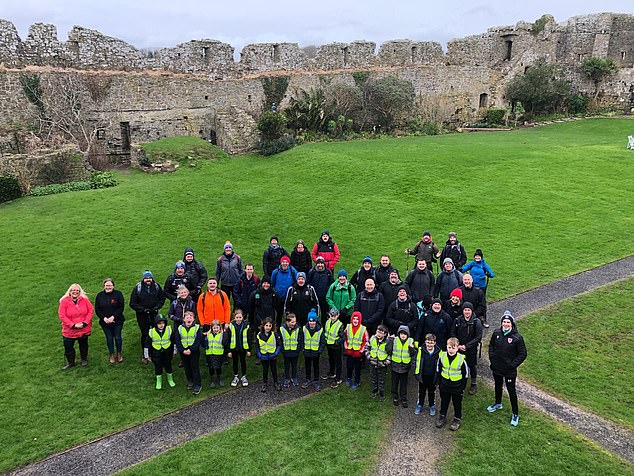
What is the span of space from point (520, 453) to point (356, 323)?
3.12 meters

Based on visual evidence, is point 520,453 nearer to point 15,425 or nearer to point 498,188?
point 15,425

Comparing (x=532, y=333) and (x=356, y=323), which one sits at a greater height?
(x=356, y=323)

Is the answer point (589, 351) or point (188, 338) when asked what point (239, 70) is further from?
point (589, 351)

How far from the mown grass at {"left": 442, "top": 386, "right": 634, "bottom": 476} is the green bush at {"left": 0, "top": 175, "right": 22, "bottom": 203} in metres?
18.2

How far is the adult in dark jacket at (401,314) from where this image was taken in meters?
9.12

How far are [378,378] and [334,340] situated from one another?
98 cm

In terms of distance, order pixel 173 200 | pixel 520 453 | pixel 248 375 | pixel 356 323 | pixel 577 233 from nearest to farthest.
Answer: pixel 520 453, pixel 356 323, pixel 248 375, pixel 577 233, pixel 173 200

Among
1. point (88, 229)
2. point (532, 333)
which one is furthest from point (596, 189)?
point (88, 229)

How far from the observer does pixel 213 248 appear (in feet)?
50.4

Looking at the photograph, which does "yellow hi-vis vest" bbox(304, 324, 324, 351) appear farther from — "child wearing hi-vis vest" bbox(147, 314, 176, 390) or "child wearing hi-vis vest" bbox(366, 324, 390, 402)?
"child wearing hi-vis vest" bbox(147, 314, 176, 390)

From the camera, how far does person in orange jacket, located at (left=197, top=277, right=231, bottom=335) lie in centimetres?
969

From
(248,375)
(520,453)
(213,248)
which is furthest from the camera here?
(213,248)

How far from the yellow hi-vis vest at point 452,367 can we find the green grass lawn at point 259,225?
4.46 metres

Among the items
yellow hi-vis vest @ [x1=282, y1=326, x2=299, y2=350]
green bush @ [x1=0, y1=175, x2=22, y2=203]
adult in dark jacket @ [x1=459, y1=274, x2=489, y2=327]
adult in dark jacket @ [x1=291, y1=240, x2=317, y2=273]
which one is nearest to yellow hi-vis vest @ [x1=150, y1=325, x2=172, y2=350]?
yellow hi-vis vest @ [x1=282, y1=326, x2=299, y2=350]
